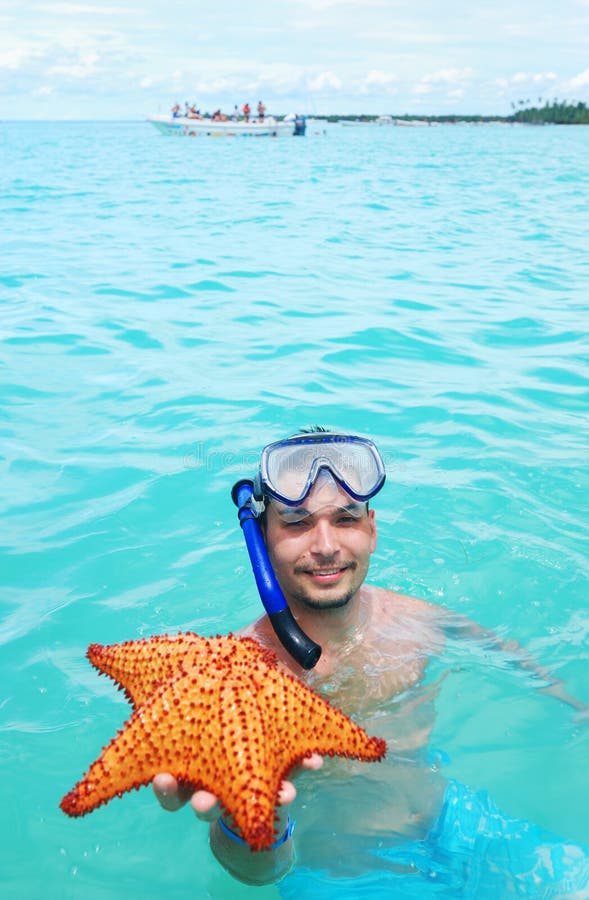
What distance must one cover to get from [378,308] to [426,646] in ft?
26.7

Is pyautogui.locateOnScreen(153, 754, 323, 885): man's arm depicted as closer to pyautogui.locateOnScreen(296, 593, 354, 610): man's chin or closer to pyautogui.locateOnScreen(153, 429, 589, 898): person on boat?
pyautogui.locateOnScreen(153, 429, 589, 898): person on boat

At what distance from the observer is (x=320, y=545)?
3.46m

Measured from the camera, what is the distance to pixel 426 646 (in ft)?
14.3

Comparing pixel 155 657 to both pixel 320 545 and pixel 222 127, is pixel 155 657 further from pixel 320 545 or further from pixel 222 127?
pixel 222 127

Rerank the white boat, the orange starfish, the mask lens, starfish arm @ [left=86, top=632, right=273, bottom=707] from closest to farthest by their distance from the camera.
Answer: the orange starfish < starfish arm @ [left=86, top=632, right=273, bottom=707] < the mask lens < the white boat

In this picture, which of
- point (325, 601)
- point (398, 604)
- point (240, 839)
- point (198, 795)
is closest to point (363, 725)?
point (325, 601)

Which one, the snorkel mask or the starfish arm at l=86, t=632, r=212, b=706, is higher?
the snorkel mask

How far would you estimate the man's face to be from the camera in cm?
349

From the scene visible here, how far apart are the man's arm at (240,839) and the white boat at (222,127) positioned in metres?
68.2

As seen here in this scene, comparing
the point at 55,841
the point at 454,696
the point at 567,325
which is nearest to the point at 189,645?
the point at 55,841

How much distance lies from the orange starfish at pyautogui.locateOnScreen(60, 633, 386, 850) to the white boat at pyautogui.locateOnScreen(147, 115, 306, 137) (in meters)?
68.2

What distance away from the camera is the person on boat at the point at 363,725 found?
10.5ft

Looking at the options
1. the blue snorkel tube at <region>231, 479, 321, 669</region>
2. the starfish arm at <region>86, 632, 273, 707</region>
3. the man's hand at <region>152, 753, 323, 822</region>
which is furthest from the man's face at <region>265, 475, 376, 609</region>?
the man's hand at <region>152, 753, 323, 822</region>

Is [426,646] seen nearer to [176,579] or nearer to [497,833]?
[497,833]
